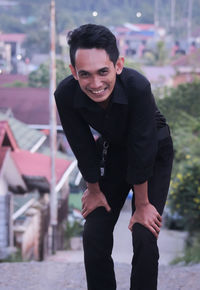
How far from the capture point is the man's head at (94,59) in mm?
2088

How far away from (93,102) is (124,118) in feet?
0.43

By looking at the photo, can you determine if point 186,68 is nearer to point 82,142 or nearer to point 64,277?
point 64,277

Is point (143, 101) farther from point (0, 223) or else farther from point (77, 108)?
point (0, 223)

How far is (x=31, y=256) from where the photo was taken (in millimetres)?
Result: 10242

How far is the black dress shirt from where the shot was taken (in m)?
2.22

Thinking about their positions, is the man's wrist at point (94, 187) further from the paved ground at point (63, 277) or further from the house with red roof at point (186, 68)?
the house with red roof at point (186, 68)

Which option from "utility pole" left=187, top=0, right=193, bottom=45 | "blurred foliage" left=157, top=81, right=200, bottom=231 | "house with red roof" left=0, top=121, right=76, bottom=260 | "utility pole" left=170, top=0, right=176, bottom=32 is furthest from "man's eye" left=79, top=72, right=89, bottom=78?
"utility pole" left=170, top=0, right=176, bottom=32

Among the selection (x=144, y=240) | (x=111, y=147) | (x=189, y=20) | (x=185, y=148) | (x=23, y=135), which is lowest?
(x=185, y=148)

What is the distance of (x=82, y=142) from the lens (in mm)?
2354

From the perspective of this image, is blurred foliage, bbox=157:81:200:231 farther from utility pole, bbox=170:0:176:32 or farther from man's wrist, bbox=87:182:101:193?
utility pole, bbox=170:0:176:32

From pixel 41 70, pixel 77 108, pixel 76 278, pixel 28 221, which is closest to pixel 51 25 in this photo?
pixel 41 70

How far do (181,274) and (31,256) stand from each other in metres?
6.79

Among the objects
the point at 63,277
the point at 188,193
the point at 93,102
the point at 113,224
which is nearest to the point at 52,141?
the point at 188,193

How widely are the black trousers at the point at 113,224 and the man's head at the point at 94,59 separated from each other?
33cm
